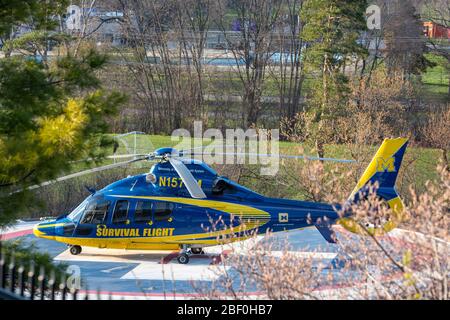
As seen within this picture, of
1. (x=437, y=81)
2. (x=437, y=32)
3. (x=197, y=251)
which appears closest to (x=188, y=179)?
(x=197, y=251)

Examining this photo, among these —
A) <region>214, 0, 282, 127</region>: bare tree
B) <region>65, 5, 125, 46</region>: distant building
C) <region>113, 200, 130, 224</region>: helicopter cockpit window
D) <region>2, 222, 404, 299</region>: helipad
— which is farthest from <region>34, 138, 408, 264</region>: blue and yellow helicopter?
<region>65, 5, 125, 46</region>: distant building

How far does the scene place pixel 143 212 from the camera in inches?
728

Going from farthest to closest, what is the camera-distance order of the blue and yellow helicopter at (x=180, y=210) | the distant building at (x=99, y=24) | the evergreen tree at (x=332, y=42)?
the distant building at (x=99, y=24) < the evergreen tree at (x=332, y=42) < the blue and yellow helicopter at (x=180, y=210)

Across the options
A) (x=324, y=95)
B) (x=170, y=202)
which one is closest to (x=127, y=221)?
(x=170, y=202)

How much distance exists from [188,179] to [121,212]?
1.71m

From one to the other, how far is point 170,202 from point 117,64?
2789 cm

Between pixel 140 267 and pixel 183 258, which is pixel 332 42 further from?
pixel 140 267

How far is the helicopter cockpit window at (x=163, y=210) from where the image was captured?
18500 millimetres

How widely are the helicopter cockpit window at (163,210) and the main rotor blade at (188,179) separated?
590mm

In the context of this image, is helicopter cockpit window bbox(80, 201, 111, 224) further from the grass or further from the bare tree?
the grass

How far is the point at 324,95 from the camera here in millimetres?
36125

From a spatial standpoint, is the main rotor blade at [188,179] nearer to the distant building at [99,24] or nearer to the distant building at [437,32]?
the distant building at [99,24]

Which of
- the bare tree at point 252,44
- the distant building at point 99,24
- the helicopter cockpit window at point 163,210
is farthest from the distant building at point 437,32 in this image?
the helicopter cockpit window at point 163,210
